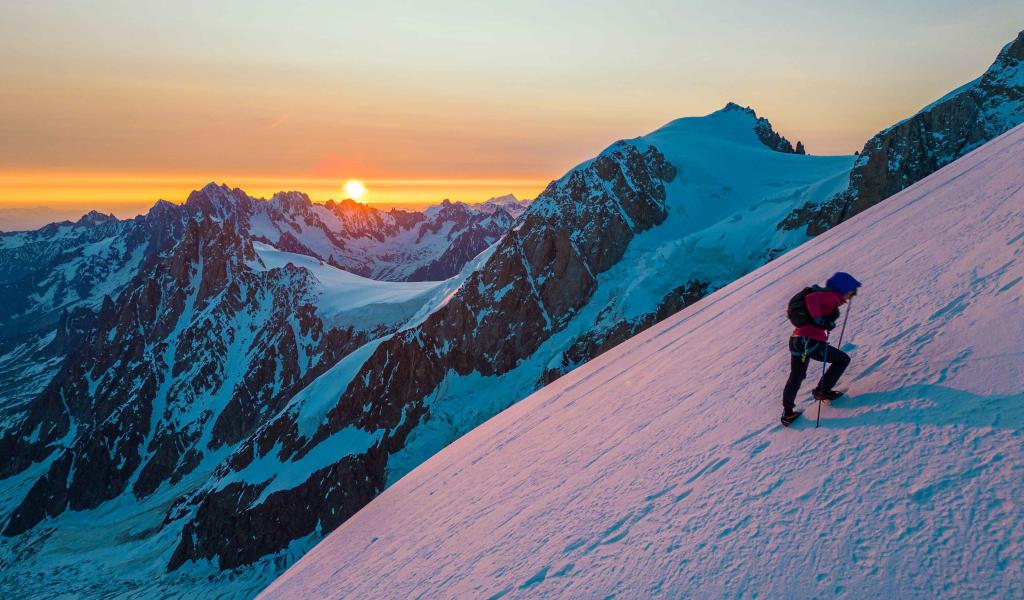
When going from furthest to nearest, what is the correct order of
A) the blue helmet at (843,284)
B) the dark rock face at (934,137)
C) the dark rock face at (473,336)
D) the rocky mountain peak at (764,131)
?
the rocky mountain peak at (764,131) → the dark rock face at (473,336) → the dark rock face at (934,137) → the blue helmet at (843,284)

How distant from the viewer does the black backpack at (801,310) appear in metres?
5.75

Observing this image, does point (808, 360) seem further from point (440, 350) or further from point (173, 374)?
point (173, 374)

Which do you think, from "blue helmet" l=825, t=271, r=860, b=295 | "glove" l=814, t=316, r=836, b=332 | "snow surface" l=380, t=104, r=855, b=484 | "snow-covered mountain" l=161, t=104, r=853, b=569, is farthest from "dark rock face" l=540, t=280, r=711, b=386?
"blue helmet" l=825, t=271, r=860, b=295

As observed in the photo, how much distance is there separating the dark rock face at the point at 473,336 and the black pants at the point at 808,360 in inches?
2294

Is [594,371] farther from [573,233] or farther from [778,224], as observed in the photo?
[573,233]

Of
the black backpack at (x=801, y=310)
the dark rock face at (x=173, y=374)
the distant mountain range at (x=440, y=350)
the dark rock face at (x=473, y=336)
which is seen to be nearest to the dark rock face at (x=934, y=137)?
the distant mountain range at (x=440, y=350)

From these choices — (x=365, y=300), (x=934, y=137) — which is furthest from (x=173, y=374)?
(x=934, y=137)

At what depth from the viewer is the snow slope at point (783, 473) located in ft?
12.2

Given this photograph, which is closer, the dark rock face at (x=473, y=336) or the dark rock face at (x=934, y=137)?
the dark rock face at (x=934, y=137)

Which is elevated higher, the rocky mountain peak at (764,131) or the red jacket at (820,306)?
the rocky mountain peak at (764,131)

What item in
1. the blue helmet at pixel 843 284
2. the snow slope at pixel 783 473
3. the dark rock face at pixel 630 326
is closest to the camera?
the snow slope at pixel 783 473

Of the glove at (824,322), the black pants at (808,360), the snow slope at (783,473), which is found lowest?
the snow slope at (783,473)

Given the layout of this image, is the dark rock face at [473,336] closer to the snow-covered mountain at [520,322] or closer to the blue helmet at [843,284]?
the snow-covered mountain at [520,322]

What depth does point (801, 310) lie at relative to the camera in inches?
229
